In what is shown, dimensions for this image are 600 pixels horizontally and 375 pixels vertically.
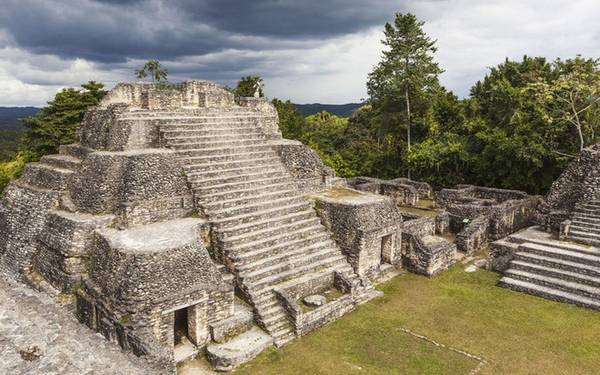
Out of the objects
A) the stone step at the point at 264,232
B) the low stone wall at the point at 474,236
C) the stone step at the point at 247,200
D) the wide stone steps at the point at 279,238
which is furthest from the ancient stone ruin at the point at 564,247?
the stone step at the point at 247,200

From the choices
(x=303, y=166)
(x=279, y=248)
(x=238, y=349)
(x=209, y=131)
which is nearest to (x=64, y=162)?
(x=209, y=131)

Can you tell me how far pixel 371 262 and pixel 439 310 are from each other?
2.40 m

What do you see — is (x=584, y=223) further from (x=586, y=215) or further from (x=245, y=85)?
(x=245, y=85)

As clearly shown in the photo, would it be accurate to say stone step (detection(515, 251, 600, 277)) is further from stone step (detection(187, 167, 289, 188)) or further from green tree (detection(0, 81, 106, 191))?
green tree (detection(0, 81, 106, 191))

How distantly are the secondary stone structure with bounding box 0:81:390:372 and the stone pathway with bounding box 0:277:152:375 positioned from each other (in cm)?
78

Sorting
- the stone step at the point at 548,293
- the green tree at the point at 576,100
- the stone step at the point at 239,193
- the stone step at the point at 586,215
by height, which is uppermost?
the green tree at the point at 576,100

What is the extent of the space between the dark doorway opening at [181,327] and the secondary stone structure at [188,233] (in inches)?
2.1

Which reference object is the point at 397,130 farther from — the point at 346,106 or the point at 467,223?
the point at 346,106

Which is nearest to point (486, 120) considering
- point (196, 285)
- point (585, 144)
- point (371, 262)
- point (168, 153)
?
point (585, 144)

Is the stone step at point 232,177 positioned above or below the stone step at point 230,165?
below

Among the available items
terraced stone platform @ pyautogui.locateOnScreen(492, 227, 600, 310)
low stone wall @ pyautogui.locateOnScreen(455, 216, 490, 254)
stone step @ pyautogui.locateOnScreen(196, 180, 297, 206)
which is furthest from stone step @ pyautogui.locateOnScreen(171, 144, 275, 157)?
terraced stone platform @ pyautogui.locateOnScreen(492, 227, 600, 310)

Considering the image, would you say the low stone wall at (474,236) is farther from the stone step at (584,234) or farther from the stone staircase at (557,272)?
the stone step at (584,234)

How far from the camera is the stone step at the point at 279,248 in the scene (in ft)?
35.2

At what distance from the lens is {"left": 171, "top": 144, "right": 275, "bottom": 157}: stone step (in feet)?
41.5
